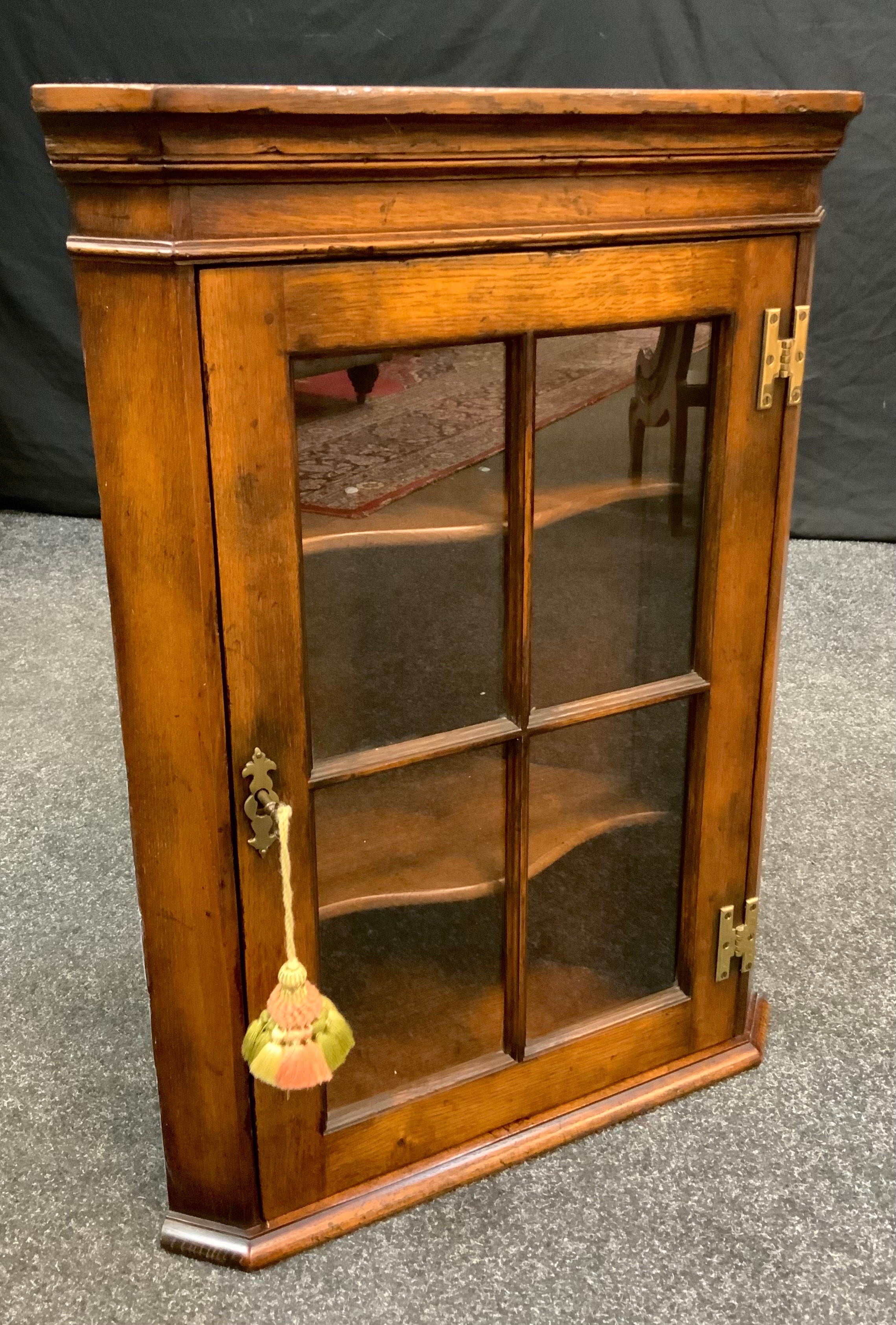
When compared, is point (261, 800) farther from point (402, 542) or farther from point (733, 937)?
point (733, 937)

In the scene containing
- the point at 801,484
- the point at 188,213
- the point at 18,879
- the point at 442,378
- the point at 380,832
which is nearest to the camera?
the point at 188,213

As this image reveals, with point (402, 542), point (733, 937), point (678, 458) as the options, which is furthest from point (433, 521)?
point (733, 937)

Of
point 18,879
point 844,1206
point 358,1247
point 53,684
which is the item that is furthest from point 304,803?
point 53,684

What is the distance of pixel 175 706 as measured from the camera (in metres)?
0.92

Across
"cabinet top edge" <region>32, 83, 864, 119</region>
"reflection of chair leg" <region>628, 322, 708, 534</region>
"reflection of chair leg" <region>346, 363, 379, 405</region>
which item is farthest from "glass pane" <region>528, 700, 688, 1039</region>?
"cabinet top edge" <region>32, 83, 864, 119</region>

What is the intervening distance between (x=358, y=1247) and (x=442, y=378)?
774 millimetres

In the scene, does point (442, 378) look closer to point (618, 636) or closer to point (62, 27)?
point (618, 636)

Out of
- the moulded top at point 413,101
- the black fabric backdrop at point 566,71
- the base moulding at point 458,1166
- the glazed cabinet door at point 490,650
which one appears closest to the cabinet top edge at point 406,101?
the moulded top at point 413,101

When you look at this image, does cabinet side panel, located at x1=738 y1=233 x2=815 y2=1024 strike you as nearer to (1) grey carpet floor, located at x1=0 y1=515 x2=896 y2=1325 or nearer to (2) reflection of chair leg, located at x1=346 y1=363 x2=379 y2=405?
(1) grey carpet floor, located at x1=0 y1=515 x2=896 y2=1325

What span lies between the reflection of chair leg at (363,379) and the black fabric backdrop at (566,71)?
200cm

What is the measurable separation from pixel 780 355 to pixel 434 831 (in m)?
0.51

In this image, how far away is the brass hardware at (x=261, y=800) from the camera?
0.93m

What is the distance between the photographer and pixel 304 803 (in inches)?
38.3

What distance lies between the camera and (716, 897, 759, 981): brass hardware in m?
1.24
